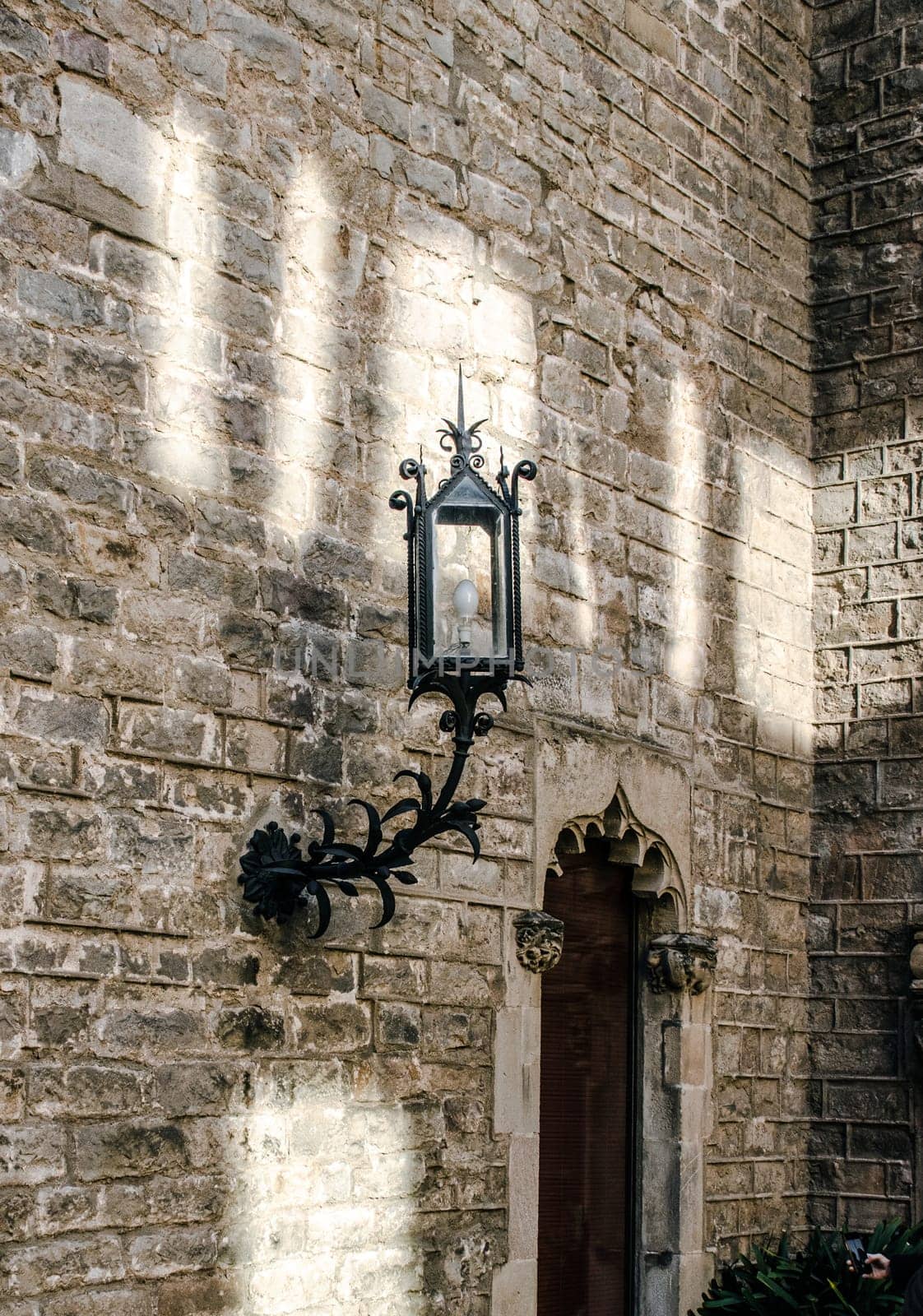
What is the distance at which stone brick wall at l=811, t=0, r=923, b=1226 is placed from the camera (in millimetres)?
6766

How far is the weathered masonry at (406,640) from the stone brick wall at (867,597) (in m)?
0.02

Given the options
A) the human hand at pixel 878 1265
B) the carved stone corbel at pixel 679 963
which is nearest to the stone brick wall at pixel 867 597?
the carved stone corbel at pixel 679 963

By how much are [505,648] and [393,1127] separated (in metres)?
1.45

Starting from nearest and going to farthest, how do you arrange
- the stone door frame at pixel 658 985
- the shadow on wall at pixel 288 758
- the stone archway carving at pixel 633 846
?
1. the shadow on wall at pixel 288 758
2. the stone door frame at pixel 658 985
3. the stone archway carving at pixel 633 846

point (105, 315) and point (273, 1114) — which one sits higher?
point (105, 315)

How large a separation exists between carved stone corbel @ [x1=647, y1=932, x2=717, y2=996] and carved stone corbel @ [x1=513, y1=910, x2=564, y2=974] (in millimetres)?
828

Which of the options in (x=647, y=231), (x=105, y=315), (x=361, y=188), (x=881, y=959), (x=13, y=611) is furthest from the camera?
(x=881, y=959)

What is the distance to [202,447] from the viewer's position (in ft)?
14.7

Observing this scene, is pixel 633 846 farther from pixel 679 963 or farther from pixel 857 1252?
pixel 857 1252

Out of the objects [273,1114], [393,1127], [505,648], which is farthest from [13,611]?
[393,1127]

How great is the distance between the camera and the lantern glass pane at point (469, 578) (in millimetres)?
4305

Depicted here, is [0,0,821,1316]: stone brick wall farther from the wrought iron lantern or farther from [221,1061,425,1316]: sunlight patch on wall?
the wrought iron lantern

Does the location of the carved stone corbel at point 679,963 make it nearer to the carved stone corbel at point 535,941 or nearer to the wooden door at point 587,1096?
the wooden door at point 587,1096

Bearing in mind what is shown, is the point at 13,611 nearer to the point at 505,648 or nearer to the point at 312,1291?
the point at 505,648
